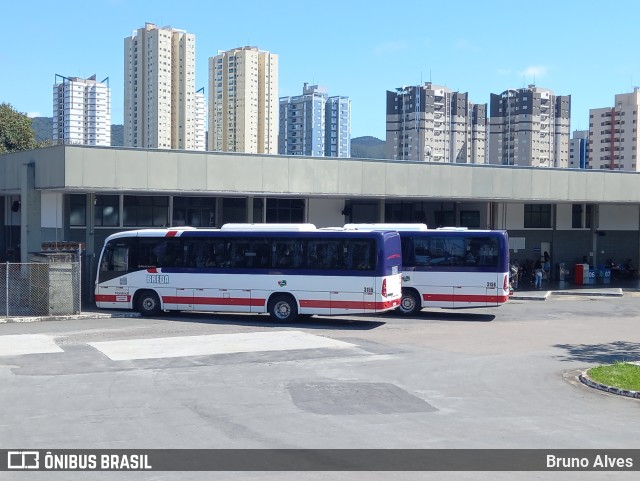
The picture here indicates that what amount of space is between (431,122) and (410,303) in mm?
128117

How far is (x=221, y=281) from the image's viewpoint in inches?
1030

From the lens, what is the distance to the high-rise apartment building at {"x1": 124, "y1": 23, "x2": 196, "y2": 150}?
11744 centimetres

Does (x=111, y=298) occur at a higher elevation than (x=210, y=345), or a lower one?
higher

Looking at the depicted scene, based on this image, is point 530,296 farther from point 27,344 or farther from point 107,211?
point 27,344

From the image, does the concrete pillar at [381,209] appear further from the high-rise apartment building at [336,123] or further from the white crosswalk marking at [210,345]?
the high-rise apartment building at [336,123]

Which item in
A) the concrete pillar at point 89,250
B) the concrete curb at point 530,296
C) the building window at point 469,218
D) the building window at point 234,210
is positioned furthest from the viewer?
the building window at point 469,218

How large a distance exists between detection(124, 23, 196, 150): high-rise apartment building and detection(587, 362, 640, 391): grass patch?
344ft

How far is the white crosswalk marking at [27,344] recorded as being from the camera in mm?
19594

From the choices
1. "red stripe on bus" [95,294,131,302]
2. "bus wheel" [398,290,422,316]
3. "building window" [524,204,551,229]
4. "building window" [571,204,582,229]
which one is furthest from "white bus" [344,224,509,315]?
"building window" [571,204,582,229]

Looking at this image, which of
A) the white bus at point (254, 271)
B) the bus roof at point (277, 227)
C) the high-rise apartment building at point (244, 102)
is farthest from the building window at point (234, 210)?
the high-rise apartment building at point (244, 102)

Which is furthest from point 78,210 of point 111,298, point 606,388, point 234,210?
point 606,388

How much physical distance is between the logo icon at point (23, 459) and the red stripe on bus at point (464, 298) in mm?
19020

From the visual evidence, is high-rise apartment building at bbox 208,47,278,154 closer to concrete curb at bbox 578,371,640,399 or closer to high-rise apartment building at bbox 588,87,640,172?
high-rise apartment building at bbox 588,87,640,172

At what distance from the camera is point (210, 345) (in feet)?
68.1
